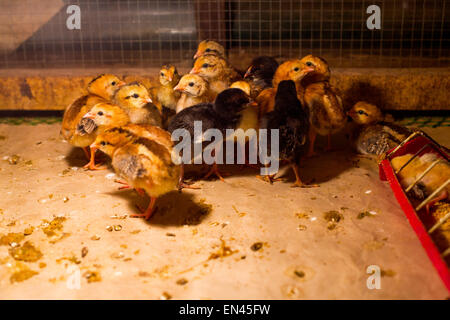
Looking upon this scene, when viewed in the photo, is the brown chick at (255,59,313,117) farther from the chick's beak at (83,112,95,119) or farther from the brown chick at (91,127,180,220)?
the chick's beak at (83,112,95,119)

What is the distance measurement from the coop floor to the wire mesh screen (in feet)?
8.75

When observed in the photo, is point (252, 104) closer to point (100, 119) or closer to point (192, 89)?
point (192, 89)

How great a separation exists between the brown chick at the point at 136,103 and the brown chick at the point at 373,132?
2007 millimetres

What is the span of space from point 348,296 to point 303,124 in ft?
5.25

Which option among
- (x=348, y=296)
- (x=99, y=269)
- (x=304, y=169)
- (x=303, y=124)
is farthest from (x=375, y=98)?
(x=99, y=269)

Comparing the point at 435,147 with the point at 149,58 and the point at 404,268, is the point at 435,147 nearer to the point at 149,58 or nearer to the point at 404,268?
the point at 404,268

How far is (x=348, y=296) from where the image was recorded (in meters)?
2.40

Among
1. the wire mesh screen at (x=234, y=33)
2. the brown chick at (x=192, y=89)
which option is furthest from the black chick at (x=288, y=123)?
the wire mesh screen at (x=234, y=33)

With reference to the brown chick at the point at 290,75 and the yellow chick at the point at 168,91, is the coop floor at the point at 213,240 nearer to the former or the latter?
the brown chick at the point at 290,75

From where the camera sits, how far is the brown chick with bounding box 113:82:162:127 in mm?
4062

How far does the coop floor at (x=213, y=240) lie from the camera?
248 centimetres

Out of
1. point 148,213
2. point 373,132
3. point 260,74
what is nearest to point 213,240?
point 148,213

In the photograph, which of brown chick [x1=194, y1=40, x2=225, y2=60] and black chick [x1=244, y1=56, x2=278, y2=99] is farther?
brown chick [x1=194, y1=40, x2=225, y2=60]

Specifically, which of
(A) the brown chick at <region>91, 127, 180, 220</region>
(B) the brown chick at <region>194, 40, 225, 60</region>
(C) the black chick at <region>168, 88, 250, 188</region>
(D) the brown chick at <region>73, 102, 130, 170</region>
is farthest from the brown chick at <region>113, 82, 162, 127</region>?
(B) the brown chick at <region>194, 40, 225, 60</region>
